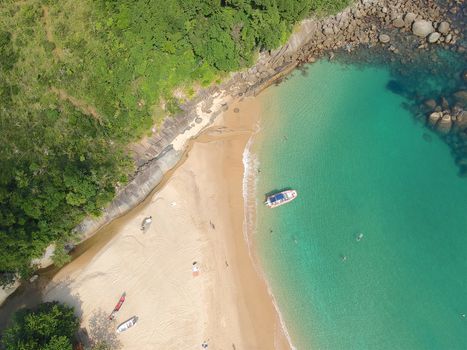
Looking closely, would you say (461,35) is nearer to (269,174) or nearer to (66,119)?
(269,174)

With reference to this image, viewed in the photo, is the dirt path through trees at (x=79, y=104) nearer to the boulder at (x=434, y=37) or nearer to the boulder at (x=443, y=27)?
the boulder at (x=434, y=37)

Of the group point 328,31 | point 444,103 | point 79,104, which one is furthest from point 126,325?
point 444,103

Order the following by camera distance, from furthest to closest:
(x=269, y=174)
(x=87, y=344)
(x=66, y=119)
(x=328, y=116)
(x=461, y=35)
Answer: (x=461, y=35), (x=328, y=116), (x=269, y=174), (x=66, y=119), (x=87, y=344)

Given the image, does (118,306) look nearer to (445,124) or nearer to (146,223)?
(146,223)

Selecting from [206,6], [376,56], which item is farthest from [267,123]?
[376,56]

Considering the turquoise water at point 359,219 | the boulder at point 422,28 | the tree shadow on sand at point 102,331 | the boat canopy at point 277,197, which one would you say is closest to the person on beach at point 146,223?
the tree shadow on sand at point 102,331

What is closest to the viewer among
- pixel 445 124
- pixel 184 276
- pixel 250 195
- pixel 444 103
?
pixel 184 276
